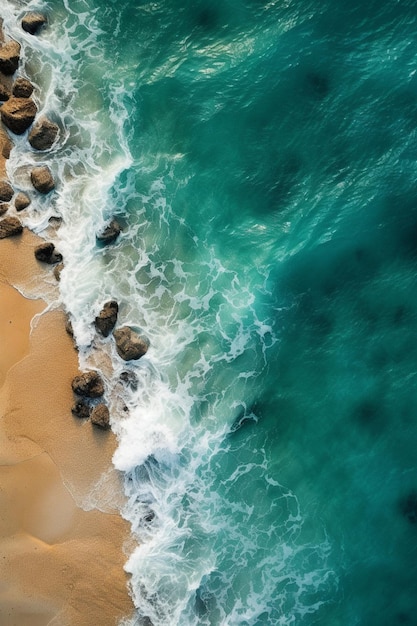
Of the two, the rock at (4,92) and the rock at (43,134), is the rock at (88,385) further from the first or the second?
the rock at (4,92)

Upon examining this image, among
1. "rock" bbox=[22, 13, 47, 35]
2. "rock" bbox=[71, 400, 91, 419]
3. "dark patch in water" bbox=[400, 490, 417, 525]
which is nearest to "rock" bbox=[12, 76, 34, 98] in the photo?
"rock" bbox=[22, 13, 47, 35]

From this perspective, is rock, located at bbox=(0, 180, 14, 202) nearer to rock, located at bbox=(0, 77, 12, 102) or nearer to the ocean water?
the ocean water

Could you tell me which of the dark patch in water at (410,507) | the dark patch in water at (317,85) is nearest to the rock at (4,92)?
the dark patch in water at (317,85)

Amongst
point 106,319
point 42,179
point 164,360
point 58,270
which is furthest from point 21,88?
point 164,360

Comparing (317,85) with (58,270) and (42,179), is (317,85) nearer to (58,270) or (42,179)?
(42,179)

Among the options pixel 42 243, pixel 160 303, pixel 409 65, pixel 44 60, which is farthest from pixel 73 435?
pixel 409 65

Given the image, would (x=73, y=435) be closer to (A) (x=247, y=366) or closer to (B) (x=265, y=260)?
(A) (x=247, y=366)
